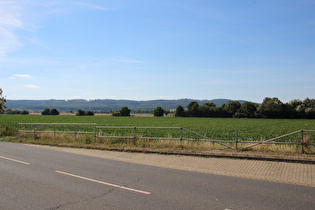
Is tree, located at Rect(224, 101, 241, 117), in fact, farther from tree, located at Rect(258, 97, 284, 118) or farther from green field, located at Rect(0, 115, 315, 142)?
green field, located at Rect(0, 115, 315, 142)

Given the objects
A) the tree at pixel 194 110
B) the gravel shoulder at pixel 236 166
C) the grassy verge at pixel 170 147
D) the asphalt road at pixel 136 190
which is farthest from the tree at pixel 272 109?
the asphalt road at pixel 136 190

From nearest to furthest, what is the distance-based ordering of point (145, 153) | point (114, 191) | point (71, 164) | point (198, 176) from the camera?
point (114, 191)
point (198, 176)
point (71, 164)
point (145, 153)

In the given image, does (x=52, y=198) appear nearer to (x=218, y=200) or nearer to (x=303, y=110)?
(x=218, y=200)

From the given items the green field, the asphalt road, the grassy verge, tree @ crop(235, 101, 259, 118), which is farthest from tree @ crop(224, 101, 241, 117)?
the asphalt road

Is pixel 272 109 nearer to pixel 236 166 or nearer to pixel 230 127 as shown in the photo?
pixel 230 127

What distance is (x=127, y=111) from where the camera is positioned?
102 metres

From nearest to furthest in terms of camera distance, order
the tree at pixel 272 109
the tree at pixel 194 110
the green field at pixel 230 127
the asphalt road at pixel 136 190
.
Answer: the asphalt road at pixel 136 190 → the green field at pixel 230 127 → the tree at pixel 272 109 → the tree at pixel 194 110

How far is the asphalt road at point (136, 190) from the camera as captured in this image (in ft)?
18.3

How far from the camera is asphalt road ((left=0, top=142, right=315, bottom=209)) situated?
219 inches

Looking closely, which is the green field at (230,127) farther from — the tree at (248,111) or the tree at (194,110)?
the tree at (194,110)

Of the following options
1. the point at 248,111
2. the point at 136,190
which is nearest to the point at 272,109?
the point at 248,111

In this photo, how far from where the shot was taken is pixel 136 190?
6.63 m

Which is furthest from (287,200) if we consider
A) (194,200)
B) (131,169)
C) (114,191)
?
(131,169)

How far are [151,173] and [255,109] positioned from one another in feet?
259
